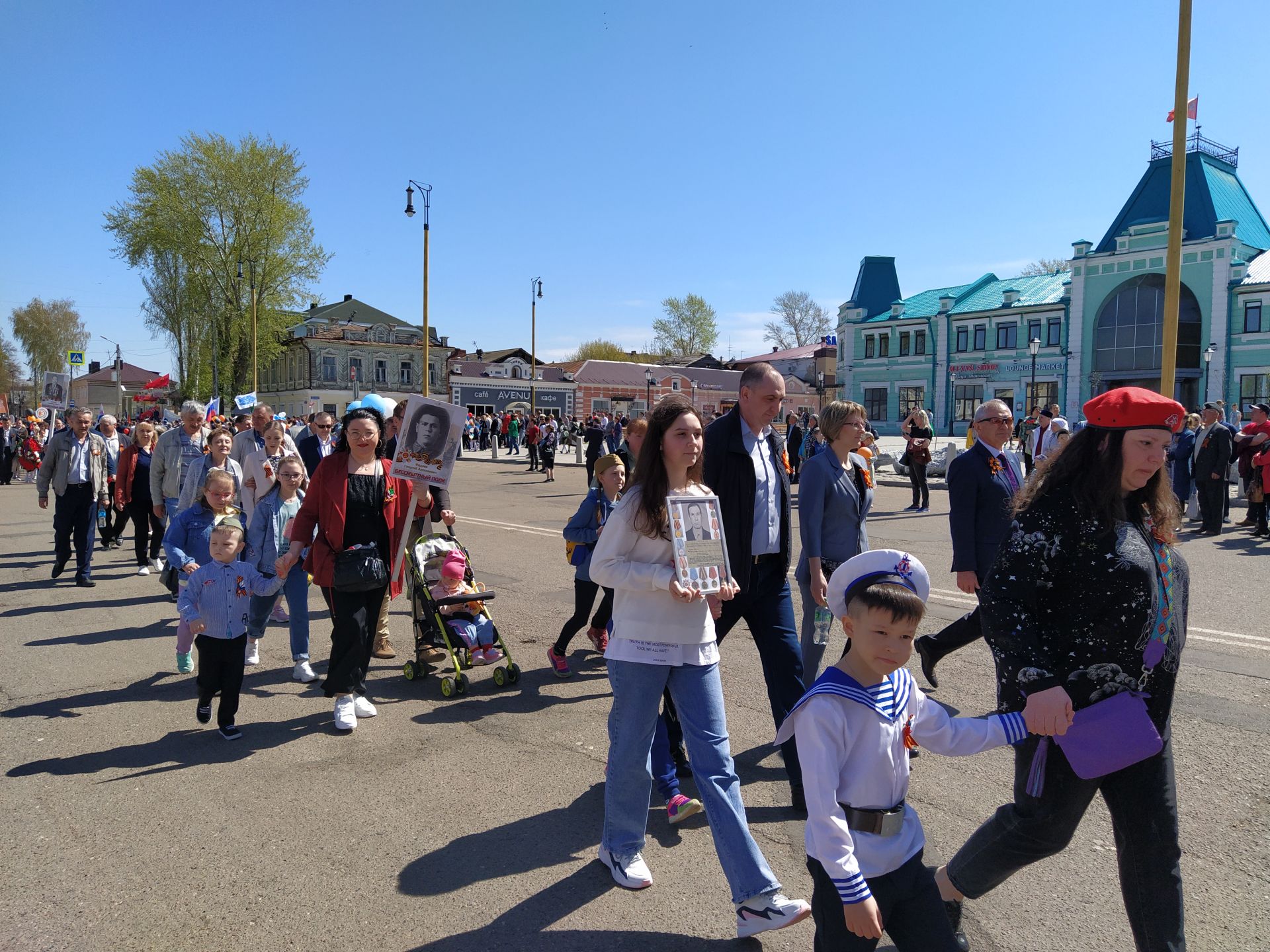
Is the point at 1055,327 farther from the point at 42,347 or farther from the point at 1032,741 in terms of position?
the point at 42,347

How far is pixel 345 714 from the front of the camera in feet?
16.2

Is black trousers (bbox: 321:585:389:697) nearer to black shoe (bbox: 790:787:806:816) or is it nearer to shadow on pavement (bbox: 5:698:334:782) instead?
shadow on pavement (bbox: 5:698:334:782)

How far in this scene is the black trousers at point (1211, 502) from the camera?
42.3ft

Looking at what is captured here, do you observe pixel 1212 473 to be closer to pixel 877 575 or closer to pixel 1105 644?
pixel 1105 644

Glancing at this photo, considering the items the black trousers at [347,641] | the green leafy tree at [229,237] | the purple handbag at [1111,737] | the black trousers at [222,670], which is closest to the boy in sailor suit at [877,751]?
the purple handbag at [1111,737]

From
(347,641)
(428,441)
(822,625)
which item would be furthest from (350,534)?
(822,625)

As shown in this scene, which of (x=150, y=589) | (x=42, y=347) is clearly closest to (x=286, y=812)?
(x=150, y=589)

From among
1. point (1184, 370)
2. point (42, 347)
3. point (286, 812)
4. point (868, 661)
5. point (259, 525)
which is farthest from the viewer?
point (42, 347)

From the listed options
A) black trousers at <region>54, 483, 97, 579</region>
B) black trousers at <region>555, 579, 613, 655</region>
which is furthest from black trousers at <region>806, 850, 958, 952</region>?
black trousers at <region>54, 483, 97, 579</region>

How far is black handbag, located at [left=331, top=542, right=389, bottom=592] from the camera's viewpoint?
4805mm

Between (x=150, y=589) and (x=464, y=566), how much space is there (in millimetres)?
5151

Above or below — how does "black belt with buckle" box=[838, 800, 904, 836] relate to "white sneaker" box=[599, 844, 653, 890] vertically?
above

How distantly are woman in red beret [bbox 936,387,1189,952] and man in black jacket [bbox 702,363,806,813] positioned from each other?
53.8 inches

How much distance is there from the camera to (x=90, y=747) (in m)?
4.72
